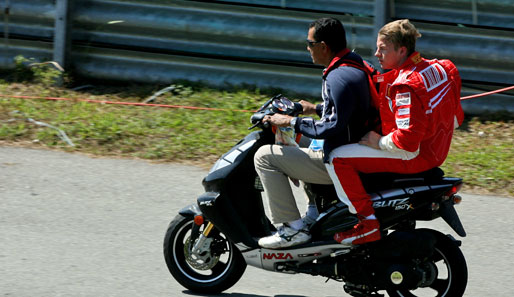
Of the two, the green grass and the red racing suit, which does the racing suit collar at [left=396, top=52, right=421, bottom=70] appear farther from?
the green grass

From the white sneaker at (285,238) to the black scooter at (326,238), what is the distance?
1.5 inches

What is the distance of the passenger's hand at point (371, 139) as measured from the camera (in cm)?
453

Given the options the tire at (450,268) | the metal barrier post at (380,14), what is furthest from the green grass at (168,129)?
the tire at (450,268)

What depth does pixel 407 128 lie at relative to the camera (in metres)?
4.35

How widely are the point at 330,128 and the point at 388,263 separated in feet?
2.75

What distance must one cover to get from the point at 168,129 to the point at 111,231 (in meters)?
2.27

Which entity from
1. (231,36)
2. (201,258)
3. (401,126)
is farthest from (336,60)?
(231,36)

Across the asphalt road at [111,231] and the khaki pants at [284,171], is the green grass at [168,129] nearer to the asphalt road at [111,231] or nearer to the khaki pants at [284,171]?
the asphalt road at [111,231]

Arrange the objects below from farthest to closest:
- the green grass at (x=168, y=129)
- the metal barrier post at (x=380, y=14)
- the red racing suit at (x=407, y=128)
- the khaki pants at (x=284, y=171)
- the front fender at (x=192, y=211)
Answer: the metal barrier post at (x=380, y=14), the green grass at (x=168, y=129), the front fender at (x=192, y=211), the khaki pants at (x=284, y=171), the red racing suit at (x=407, y=128)

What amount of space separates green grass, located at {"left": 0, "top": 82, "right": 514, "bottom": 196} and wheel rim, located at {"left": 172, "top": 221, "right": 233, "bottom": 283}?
2.38 meters

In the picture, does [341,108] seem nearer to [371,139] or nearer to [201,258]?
[371,139]

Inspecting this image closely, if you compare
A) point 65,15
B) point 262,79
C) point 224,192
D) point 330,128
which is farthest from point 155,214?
point 65,15

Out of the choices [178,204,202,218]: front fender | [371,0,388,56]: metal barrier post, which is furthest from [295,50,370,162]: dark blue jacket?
[371,0,388,56]: metal barrier post

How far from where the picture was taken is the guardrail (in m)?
8.63
